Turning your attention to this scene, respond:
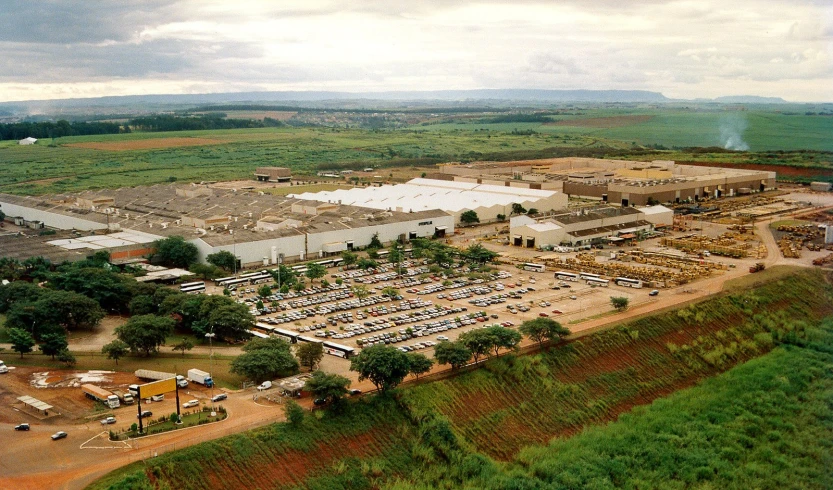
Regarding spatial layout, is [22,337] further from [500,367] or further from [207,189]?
[207,189]

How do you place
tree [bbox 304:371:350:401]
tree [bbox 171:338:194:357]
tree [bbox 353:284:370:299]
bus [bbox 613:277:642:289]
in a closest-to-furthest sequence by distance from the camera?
tree [bbox 304:371:350:401], tree [bbox 171:338:194:357], tree [bbox 353:284:370:299], bus [bbox 613:277:642:289]

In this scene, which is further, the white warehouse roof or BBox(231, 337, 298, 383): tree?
the white warehouse roof

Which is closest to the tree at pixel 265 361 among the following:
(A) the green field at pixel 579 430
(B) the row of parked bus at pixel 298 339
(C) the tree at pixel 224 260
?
(B) the row of parked bus at pixel 298 339

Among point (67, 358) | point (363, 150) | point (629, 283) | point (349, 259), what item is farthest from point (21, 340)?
point (363, 150)

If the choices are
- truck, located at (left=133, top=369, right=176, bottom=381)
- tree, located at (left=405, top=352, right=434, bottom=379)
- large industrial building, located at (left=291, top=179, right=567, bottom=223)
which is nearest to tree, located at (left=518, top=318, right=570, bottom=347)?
tree, located at (left=405, top=352, right=434, bottom=379)

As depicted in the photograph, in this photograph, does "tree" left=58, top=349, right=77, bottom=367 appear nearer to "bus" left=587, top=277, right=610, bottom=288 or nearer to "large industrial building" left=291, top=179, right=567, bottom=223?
"bus" left=587, top=277, right=610, bottom=288

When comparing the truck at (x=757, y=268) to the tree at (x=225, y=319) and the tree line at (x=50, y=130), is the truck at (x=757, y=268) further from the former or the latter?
the tree line at (x=50, y=130)
